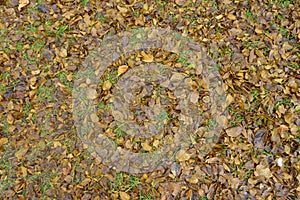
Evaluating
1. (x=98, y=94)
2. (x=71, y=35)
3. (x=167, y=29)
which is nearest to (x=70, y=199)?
(x=98, y=94)

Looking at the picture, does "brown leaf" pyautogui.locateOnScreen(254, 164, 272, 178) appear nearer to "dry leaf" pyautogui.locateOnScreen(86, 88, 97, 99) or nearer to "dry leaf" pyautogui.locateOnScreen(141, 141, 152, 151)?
"dry leaf" pyautogui.locateOnScreen(141, 141, 152, 151)

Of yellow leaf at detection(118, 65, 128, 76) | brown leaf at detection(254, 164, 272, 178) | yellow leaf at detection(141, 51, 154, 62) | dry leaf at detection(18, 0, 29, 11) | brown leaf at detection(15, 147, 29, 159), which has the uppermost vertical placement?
dry leaf at detection(18, 0, 29, 11)

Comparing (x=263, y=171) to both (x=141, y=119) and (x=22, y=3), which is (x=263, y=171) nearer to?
(x=141, y=119)

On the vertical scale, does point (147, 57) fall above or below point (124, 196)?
above

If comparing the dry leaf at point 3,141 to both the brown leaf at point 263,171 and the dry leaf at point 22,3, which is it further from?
the brown leaf at point 263,171

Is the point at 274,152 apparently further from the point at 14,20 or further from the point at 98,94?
the point at 14,20

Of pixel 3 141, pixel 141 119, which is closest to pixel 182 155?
pixel 141 119

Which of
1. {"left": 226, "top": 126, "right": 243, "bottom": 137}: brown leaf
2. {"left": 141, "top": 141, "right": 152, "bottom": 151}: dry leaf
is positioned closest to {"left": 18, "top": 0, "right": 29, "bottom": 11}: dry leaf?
{"left": 141, "top": 141, "right": 152, "bottom": 151}: dry leaf

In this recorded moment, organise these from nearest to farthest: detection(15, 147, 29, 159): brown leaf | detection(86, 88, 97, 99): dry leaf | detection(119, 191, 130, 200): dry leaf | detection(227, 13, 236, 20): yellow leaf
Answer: detection(119, 191, 130, 200): dry leaf → detection(15, 147, 29, 159): brown leaf → detection(86, 88, 97, 99): dry leaf → detection(227, 13, 236, 20): yellow leaf

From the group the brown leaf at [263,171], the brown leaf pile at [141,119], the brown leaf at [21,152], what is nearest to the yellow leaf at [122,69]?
the brown leaf pile at [141,119]
